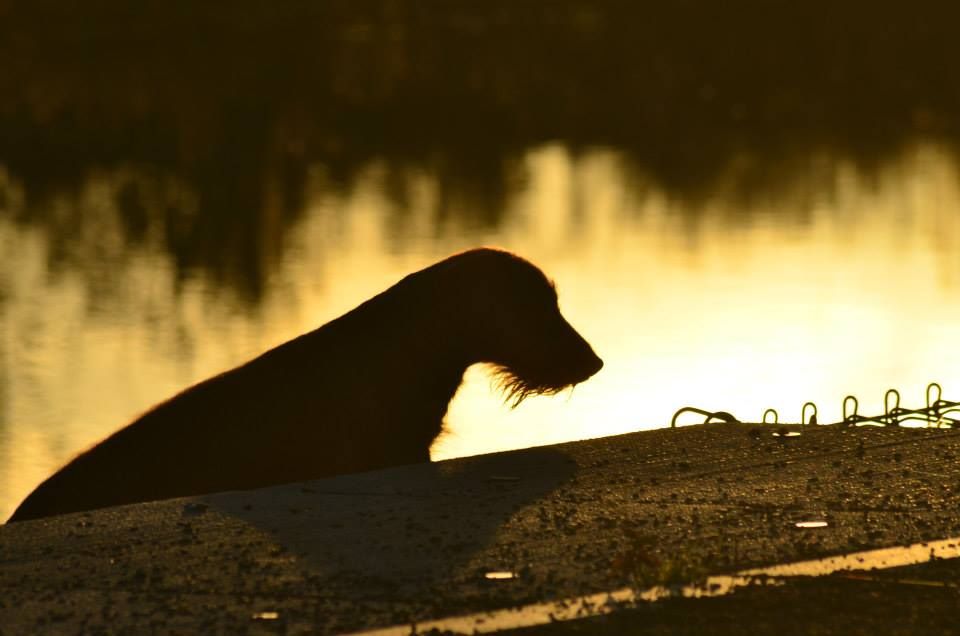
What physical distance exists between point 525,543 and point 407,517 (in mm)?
479

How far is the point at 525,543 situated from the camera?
6406 millimetres

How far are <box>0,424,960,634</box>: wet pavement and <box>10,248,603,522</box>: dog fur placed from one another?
2.20ft

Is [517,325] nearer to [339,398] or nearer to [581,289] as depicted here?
[339,398]

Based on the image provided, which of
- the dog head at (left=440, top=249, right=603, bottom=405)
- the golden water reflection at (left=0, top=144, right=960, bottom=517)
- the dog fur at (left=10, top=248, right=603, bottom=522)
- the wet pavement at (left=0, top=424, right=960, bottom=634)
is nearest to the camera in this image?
the wet pavement at (left=0, top=424, right=960, bottom=634)

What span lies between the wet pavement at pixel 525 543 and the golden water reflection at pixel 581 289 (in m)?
7.86

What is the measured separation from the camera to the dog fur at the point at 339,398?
805 cm

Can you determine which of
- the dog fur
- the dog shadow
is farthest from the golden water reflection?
the dog shadow

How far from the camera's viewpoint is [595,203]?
2867 centimetres

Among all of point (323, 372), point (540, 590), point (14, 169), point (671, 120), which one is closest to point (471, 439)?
point (323, 372)

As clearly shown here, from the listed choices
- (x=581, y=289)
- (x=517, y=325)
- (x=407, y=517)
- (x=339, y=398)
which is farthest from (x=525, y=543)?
(x=581, y=289)

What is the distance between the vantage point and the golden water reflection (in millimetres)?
17172

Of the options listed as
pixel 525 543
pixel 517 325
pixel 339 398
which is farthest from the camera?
pixel 517 325

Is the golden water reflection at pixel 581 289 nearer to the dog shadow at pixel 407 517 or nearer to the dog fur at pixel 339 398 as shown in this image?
the dog fur at pixel 339 398

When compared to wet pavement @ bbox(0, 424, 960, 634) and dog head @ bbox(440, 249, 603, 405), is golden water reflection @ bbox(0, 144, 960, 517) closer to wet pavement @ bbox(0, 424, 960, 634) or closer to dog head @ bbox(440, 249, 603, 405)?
dog head @ bbox(440, 249, 603, 405)
